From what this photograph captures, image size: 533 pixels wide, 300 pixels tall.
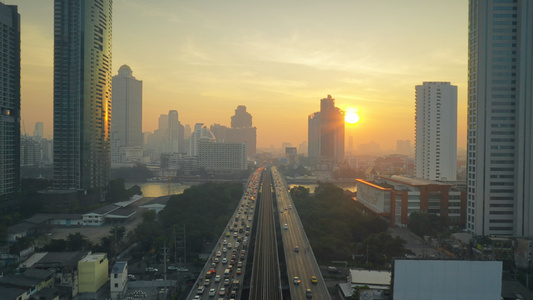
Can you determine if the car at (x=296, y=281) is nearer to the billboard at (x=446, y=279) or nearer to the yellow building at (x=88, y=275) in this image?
the billboard at (x=446, y=279)

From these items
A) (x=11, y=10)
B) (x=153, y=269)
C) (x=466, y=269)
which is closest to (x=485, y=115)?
(x=466, y=269)

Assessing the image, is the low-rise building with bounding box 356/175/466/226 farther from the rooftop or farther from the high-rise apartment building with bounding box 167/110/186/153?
the high-rise apartment building with bounding box 167/110/186/153

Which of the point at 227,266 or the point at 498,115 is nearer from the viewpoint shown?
the point at 227,266

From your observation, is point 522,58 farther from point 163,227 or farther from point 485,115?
point 163,227

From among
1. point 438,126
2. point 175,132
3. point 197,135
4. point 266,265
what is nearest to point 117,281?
point 266,265

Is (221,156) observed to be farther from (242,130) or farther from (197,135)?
(242,130)

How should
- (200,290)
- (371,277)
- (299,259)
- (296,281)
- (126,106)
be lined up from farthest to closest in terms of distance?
(126,106), (299,259), (371,277), (296,281), (200,290)

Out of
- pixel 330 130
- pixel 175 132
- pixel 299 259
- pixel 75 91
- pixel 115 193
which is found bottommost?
pixel 299 259
